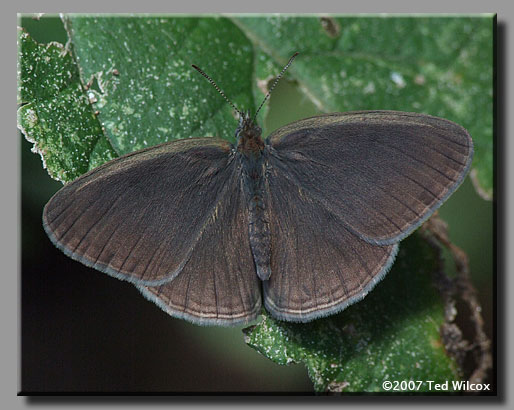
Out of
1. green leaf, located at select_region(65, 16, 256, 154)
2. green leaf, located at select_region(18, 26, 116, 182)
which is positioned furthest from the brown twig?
green leaf, located at select_region(18, 26, 116, 182)

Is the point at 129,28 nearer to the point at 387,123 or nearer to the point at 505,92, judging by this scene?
the point at 387,123

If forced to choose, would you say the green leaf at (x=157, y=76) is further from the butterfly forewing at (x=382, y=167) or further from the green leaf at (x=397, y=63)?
the butterfly forewing at (x=382, y=167)

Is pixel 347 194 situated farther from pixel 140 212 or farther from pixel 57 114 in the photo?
pixel 57 114

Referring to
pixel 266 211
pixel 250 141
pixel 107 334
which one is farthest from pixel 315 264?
pixel 107 334

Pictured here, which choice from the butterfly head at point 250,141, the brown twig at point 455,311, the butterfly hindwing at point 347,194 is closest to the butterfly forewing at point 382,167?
the butterfly hindwing at point 347,194

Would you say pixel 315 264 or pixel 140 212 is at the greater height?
pixel 140 212

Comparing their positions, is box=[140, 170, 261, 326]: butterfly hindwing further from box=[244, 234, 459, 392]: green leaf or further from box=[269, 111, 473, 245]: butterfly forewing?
box=[269, 111, 473, 245]: butterfly forewing

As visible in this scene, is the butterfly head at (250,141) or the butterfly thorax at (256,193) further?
the butterfly head at (250,141)
